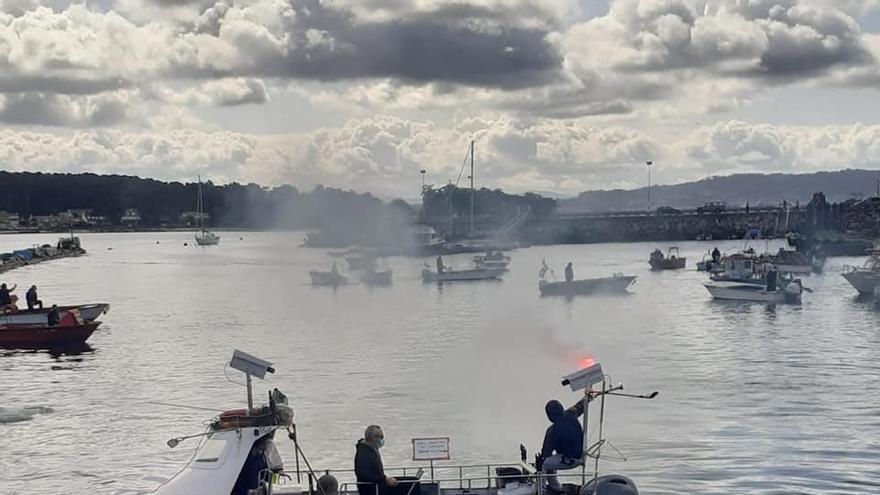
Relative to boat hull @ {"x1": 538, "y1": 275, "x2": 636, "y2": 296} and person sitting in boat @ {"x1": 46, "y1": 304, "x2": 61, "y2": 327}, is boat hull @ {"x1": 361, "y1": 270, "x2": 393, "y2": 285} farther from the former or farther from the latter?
person sitting in boat @ {"x1": 46, "y1": 304, "x2": 61, "y2": 327}

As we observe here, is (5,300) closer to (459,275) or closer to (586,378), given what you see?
(586,378)

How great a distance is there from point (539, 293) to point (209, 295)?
3672 centimetres

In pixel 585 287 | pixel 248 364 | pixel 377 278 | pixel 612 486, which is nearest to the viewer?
pixel 612 486

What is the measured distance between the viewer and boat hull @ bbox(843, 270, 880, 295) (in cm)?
9556

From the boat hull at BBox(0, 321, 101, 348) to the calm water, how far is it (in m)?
0.92

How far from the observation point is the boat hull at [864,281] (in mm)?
95562

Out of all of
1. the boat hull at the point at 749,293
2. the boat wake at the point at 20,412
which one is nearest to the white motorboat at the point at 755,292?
the boat hull at the point at 749,293

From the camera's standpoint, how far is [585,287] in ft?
350

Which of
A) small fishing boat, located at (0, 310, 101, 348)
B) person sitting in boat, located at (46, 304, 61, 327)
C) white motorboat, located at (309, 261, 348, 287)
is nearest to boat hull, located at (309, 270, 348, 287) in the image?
white motorboat, located at (309, 261, 348, 287)

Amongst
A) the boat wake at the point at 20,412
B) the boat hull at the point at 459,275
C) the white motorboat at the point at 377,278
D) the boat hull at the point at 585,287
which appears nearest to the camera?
the boat wake at the point at 20,412

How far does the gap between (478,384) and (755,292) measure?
49957 millimetres

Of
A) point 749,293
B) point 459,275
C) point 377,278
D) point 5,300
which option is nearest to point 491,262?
point 459,275

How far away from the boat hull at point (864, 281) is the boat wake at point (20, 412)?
74.0 meters

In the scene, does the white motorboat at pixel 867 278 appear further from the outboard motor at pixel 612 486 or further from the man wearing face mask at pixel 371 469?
the man wearing face mask at pixel 371 469
